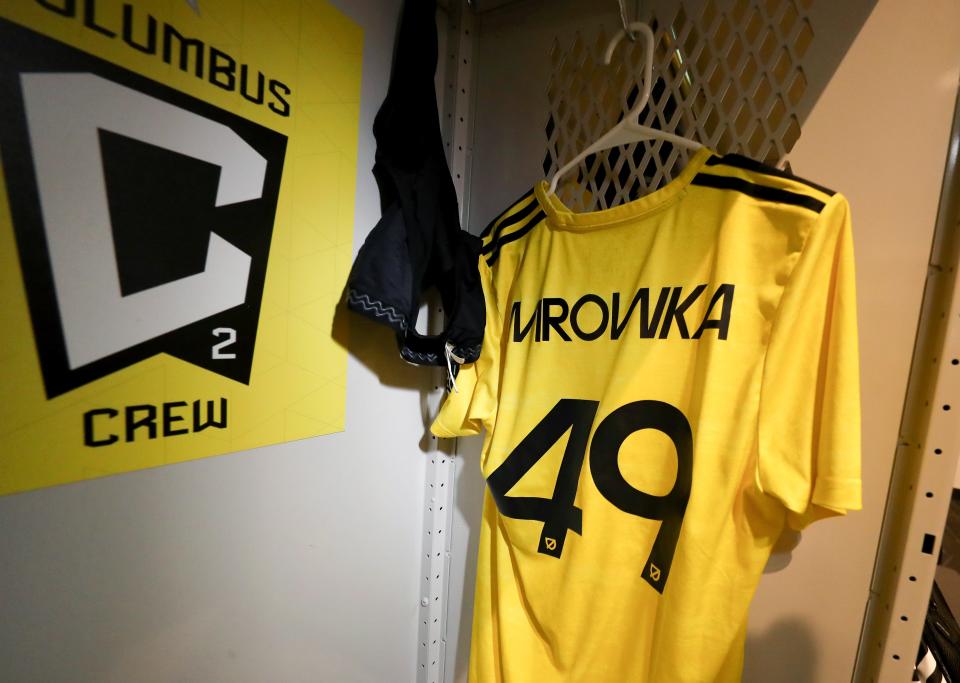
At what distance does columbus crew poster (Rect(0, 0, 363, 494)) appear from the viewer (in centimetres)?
35

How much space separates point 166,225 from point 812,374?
0.73 m

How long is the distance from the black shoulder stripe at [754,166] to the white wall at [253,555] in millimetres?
493

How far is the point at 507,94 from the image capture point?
2.42 feet

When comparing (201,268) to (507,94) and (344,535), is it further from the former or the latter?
(507,94)

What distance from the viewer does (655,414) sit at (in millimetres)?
541

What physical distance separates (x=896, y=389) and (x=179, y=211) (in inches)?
33.9

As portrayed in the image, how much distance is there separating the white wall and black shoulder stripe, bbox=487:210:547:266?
206mm

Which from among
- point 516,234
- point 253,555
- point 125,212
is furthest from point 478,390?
point 125,212

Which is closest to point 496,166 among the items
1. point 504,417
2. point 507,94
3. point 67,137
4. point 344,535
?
point 507,94

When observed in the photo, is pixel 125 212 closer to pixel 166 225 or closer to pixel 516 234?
pixel 166 225

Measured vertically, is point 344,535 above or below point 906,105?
below

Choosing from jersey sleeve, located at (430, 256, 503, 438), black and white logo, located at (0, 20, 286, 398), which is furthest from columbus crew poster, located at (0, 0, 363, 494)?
jersey sleeve, located at (430, 256, 503, 438)

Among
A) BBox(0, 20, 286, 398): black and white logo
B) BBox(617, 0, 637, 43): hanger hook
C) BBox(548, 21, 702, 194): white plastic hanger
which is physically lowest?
BBox(0, 20, 286, 398): black and white logo

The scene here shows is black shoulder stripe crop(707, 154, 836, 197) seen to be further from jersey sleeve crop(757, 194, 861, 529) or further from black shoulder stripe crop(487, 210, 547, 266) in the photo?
black shoulder stripe crop(487, 210, 547, 266)
